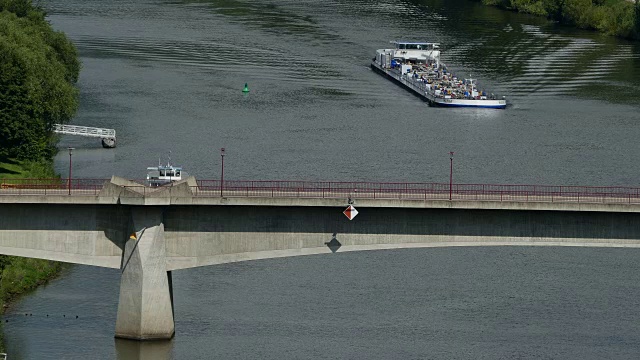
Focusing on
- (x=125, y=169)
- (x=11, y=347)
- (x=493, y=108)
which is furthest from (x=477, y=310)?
(x=493, y=108)

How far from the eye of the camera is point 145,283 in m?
79.0

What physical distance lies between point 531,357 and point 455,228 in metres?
6.37

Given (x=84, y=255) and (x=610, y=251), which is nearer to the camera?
(x=84, y=255)

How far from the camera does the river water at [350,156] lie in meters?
80.9

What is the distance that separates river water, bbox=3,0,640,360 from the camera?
265ft

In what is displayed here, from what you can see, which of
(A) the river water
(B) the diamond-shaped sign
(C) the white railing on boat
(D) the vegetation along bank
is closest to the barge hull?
(A) the river water

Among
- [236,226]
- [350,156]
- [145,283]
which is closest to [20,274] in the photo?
[145,283]

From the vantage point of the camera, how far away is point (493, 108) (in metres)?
152

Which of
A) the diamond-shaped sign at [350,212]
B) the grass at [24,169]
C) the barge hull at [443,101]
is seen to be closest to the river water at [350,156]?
the barge hull at [443,101]

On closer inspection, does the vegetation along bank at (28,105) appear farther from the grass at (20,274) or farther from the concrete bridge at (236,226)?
the concrete bridge at (236,226)

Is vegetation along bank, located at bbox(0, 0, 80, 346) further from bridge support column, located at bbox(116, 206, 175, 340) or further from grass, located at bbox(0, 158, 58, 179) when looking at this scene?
bridge support column, located at bbox(116, 206, 175, 340)

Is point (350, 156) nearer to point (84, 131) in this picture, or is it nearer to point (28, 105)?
point (84, 131)

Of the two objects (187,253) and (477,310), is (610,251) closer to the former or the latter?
(477,310)

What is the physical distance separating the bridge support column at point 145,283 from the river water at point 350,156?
77 centimetres
